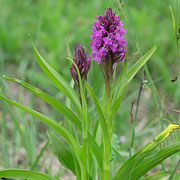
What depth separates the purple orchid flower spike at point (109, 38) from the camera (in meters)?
1.28

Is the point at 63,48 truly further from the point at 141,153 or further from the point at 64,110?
the point at 141,153

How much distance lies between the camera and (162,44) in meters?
3.74

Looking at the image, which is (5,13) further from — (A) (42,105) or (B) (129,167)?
(B) (129,167)

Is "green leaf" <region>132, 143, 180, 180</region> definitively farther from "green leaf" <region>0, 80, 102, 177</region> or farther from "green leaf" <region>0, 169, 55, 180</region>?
"green leaf" <region>0, 169, 55, 180</region>

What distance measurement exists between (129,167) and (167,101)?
1.92 meters

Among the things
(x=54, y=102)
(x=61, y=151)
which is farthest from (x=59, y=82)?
(x=61, y=151)

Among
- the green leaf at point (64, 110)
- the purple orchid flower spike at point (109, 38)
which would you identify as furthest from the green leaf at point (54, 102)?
the purple orchid flower spike at point (109, 38)

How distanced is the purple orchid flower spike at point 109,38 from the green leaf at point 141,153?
0.38 metres

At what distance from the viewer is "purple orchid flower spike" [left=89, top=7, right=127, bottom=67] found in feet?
4.20

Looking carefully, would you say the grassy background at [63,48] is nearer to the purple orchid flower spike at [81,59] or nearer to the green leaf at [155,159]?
the green leaf at [155,159]

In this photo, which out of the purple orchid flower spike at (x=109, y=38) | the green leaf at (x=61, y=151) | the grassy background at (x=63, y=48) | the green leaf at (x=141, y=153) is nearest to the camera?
the purple orchid flower spike at (x=109, y=38)

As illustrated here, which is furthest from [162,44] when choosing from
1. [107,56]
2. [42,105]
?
[107,56]

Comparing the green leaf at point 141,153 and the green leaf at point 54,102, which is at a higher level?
the green leaf at point 54,102

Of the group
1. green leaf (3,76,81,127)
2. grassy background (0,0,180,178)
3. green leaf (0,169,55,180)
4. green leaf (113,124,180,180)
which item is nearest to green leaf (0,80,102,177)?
green leaf (3,76,81,127)
